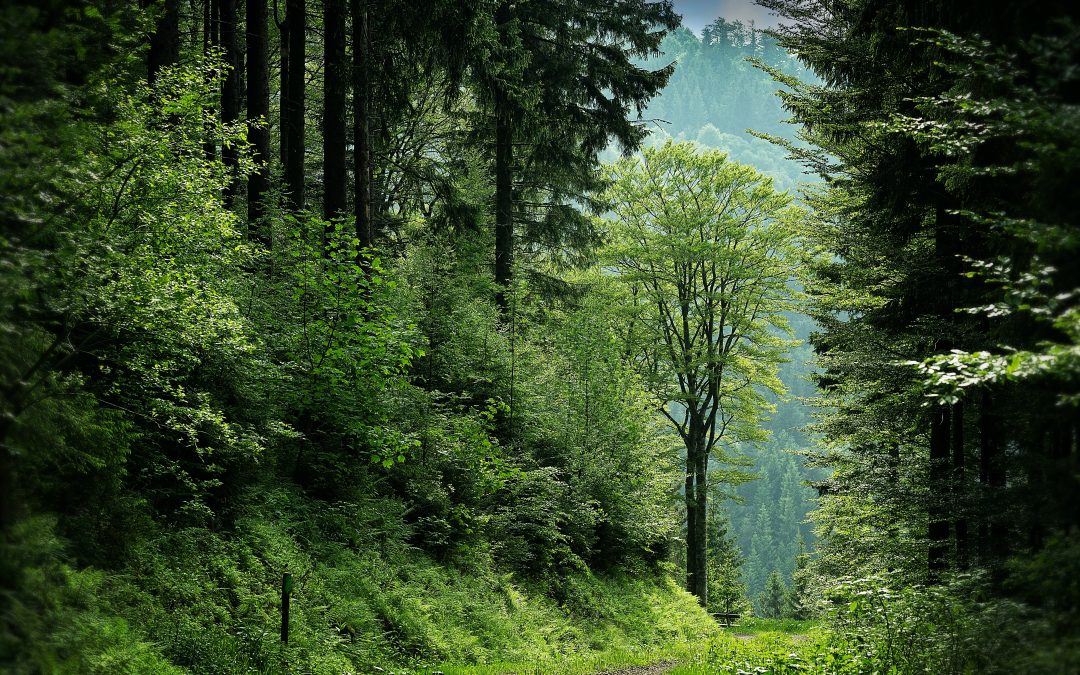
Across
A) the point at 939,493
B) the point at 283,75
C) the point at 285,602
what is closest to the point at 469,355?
the point at 285,602

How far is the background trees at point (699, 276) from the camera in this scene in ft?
79.4

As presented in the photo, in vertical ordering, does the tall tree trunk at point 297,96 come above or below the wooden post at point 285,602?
above

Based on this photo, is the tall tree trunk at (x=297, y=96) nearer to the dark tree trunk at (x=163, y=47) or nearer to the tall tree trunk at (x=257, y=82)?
the tall tree trunk at (x=257, y=82)

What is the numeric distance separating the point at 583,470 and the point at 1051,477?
12.5 m

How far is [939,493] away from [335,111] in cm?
1173

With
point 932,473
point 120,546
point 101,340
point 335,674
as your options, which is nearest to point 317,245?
point 101,340

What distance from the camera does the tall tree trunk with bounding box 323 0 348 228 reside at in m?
12.9

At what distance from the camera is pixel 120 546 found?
6.52 meters

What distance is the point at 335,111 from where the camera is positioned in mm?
13219

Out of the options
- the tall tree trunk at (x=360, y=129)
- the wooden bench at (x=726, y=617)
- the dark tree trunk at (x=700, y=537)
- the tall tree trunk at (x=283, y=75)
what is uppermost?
the tall tree trunk at (x=283, y=75)

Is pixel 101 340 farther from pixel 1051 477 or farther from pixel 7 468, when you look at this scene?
pixel 1051 477

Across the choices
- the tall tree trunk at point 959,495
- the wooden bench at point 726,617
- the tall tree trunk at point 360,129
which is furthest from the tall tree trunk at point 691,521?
the tall tree trunk at point 360,129

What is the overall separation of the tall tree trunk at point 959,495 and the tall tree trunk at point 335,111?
10.5 meters

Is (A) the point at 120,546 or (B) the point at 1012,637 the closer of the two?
(B) the point at 1012,637
